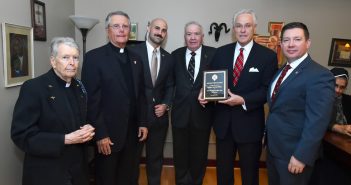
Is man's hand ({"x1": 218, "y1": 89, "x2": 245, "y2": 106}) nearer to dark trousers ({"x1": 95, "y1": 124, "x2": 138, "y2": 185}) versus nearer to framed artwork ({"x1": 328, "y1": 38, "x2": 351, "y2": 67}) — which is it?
dark trousers ({"x1": 95, "y1": 124, "x2": 138, "y2": 185})

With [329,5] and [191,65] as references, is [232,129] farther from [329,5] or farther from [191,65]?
[329,5]

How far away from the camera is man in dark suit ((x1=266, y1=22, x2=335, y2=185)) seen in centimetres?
168

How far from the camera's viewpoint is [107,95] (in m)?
2.15

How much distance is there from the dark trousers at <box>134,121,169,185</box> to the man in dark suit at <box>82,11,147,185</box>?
0.35m

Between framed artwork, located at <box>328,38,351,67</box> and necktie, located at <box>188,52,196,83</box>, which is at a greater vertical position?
framed artwork, located at <box>328,38,351,67</box>

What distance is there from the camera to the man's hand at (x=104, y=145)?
7.02 feet

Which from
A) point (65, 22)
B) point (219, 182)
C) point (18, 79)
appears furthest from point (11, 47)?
point (219, 182)

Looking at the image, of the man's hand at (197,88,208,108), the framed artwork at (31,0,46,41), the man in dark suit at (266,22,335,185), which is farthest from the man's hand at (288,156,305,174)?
the framed artwork at (31,0,46,41)

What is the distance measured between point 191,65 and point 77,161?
1.36 meters

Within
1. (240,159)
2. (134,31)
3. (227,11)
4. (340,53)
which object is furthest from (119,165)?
(340,53)

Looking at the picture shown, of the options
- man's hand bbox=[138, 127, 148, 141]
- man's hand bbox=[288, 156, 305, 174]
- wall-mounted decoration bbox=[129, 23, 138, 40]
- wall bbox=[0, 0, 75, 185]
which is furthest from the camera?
wall-mounted decoration bbox=[129, 23, 138, 40]

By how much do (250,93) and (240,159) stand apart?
56cm

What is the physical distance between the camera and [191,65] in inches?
106

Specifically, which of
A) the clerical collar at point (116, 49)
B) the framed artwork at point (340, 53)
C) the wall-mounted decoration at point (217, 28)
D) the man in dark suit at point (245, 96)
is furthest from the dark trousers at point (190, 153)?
the framed artwork at point (340, 53)
